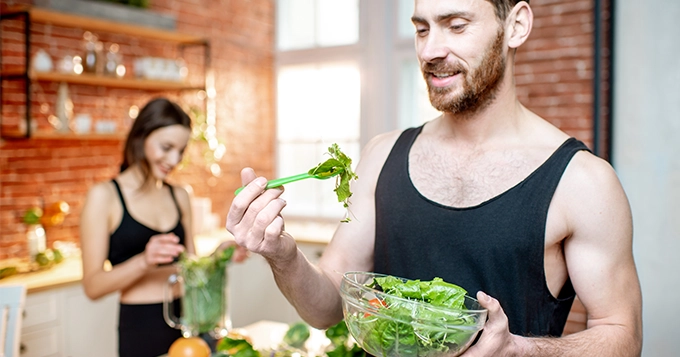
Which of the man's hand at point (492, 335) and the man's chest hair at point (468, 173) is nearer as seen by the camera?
the man's hand at point (492, 335)

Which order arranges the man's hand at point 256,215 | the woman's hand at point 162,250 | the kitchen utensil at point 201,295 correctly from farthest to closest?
the woman's hand at point 162,250, the kitchen utensil at point 201,295, the man's hand at point 256,215

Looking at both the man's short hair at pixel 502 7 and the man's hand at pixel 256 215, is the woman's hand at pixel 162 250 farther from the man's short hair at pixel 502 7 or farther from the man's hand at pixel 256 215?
the man's short hair at pixel 502 7

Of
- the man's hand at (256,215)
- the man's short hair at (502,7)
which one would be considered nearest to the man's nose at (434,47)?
the man's short hair at (502,7)

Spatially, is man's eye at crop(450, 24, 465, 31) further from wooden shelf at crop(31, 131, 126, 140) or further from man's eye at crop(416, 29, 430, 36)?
wooden shelf at crop(31, 131, 126, 140)

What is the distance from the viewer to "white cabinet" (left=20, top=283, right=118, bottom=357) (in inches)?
116

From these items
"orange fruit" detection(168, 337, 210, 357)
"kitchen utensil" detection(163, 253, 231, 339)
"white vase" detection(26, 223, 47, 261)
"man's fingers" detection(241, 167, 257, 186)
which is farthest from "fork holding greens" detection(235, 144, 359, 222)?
"white vase" detection(26, 223, 47, 261)

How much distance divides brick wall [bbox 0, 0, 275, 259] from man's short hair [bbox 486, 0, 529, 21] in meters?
3.12

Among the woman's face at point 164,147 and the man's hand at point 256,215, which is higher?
the woman's face at point 164,147

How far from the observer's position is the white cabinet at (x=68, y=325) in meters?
2.96

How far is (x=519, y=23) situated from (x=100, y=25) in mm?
3141

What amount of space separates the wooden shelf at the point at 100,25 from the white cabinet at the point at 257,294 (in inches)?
64.7

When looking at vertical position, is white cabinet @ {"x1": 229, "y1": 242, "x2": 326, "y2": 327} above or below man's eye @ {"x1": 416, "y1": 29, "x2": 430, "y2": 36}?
below

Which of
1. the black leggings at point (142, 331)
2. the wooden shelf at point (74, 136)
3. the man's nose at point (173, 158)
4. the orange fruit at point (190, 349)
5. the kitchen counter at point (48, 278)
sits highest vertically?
the wooden shelf at point (74, 136)

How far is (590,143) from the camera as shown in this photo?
3389 millimetres
